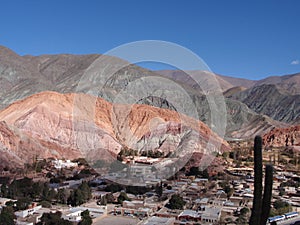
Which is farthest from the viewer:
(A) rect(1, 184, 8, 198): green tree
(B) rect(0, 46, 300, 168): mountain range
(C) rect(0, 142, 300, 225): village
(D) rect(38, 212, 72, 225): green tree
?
(B) rect(0, 46, 300, 168): mountain range

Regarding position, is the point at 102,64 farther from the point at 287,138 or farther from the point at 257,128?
the point at 287,138

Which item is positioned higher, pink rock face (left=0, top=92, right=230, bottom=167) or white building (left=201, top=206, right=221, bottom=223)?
pink rock face (left=0, top=92, right=230, bottom=167)

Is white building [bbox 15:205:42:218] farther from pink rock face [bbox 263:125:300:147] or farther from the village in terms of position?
pink rock face [bbox 263:125:300:147]

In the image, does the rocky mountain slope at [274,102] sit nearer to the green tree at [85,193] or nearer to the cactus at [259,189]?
the green tree at [85,193]

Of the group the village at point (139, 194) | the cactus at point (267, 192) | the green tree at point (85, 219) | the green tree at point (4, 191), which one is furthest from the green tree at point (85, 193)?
the cactus at point (267, 192)

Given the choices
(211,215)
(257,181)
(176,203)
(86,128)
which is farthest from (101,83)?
(257,181)

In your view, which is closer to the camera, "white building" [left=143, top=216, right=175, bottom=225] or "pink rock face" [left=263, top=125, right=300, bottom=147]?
"white building" [left=143, top=216, right=175, bottom=225]

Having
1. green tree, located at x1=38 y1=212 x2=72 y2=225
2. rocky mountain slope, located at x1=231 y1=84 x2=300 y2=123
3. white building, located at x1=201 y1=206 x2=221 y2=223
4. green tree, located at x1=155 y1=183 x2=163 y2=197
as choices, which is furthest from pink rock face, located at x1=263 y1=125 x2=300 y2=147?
green tree, located at x1=38 y1=212 x2=72 y2=225
